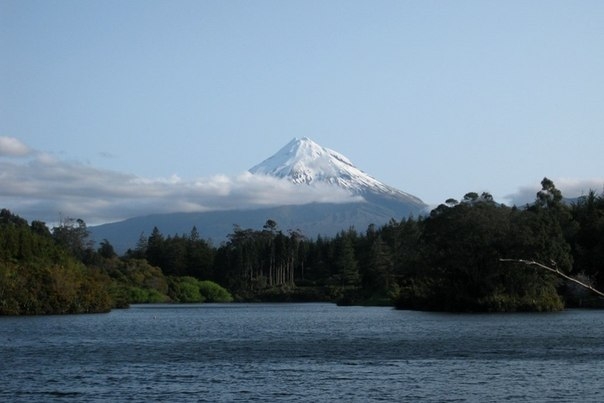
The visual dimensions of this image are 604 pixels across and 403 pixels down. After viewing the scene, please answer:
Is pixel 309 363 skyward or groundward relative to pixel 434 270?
groundward

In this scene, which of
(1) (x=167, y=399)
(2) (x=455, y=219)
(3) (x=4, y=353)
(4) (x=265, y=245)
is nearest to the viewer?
(1) (x=167, y=399)

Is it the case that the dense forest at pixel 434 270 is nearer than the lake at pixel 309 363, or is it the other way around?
the lake at pixel 309 363

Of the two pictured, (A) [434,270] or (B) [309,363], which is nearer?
(B) [309,363]

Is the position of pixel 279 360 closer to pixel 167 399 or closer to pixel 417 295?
pixel 167 399

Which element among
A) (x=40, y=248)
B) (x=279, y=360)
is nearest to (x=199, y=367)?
(x=279, y=360)

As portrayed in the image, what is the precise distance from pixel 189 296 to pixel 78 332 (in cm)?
9406

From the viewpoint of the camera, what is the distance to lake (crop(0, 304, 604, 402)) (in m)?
31.4

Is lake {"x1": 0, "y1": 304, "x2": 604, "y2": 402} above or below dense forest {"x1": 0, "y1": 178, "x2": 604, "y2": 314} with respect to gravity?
below

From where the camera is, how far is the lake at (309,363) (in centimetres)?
3136

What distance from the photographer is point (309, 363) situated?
40906 mm

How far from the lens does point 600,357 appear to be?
139 feet

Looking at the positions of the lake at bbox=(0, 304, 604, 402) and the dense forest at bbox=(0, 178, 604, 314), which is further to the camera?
the dense forest at bbox=(0, 178, 604, 314)

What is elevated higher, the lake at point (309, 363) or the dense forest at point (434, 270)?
the dense forest at point (434, 270)

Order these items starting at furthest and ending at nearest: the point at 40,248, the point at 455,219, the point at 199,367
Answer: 1. the point at 40,248
2. the point at 455,219
3. the point at 199,367
